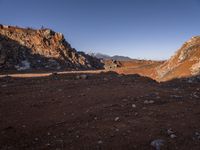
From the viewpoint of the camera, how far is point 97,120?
1203 centimetres

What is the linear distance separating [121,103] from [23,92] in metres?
7.67

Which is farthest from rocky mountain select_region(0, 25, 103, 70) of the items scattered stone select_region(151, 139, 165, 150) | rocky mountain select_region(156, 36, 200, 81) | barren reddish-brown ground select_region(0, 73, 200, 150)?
scattered stone select_region(151, 139, 165, 150)

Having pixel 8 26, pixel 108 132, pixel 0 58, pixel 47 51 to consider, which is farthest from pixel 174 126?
pixel 8 26

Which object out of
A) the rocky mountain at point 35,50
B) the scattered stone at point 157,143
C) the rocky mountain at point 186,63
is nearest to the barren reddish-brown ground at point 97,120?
the scattered stone at point 157,143

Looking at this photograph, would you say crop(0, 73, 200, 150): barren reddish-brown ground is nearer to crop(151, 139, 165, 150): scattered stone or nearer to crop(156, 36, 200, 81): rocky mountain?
crop(151, 139, 165, 150): scattered stone

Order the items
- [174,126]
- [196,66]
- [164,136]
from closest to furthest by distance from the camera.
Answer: [164,136]
[174,126]
[196,66]

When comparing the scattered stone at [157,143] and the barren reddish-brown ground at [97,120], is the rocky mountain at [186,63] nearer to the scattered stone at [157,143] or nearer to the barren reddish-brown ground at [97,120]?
the barren reddish-brown ground at [97,120]

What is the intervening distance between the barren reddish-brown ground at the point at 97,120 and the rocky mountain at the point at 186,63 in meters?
20.2

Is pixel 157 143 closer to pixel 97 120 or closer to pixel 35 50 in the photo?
pixel 97 120

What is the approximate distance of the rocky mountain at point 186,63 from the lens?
1450 inches

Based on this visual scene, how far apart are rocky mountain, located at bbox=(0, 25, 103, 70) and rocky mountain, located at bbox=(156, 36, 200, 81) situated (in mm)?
23755

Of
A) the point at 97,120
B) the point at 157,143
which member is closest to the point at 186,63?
the point at 97,120

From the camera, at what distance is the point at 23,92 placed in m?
19.3

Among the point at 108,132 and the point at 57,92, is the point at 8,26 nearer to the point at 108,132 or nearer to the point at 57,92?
the point at 57,92
